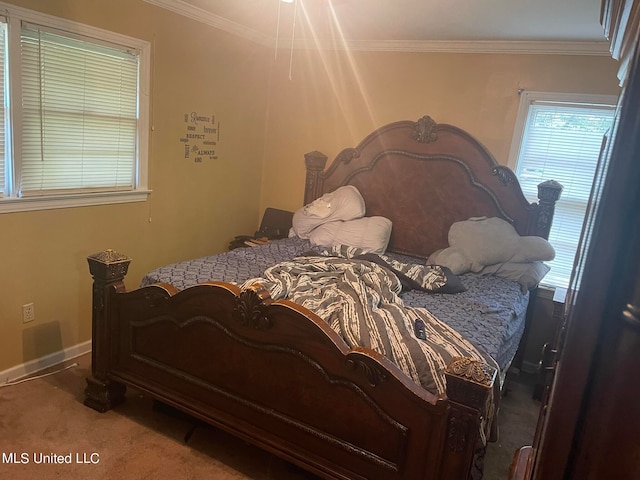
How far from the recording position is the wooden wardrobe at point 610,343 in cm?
61

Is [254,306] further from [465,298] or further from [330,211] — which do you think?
[330,211]

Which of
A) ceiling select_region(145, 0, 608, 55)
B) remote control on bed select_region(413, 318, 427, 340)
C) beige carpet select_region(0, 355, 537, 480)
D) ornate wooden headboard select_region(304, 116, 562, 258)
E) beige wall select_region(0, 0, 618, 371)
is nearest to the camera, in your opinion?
remote control on bed select_region(413, 318, 427, 340)

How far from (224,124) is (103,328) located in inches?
78.5

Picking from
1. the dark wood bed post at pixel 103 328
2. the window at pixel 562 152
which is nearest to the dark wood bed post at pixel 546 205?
the window at pixel 562 152

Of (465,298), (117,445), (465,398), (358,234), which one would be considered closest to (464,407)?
(465,398)

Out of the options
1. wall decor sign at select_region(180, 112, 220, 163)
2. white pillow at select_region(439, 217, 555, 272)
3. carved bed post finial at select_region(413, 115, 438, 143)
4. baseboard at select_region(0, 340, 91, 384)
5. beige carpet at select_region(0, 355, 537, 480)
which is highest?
carved bed post finial at select_region(413, 115, 438, 143)

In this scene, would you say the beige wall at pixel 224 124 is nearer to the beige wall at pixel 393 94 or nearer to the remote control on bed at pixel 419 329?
the beige wall at pixel 393 94

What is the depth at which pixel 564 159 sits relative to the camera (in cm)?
327

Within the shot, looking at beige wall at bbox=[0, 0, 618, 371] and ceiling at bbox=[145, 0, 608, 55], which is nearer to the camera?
ceiling at bbox=[145, 0, 608, 55]

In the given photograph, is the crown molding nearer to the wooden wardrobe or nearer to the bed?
the bed

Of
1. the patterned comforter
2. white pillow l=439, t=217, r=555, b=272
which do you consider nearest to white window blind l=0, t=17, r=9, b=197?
the patterned comforter

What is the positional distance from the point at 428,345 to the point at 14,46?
97.3 inches

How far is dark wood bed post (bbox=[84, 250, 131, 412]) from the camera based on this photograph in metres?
2.32

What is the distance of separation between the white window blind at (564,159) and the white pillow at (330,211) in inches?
48.2
